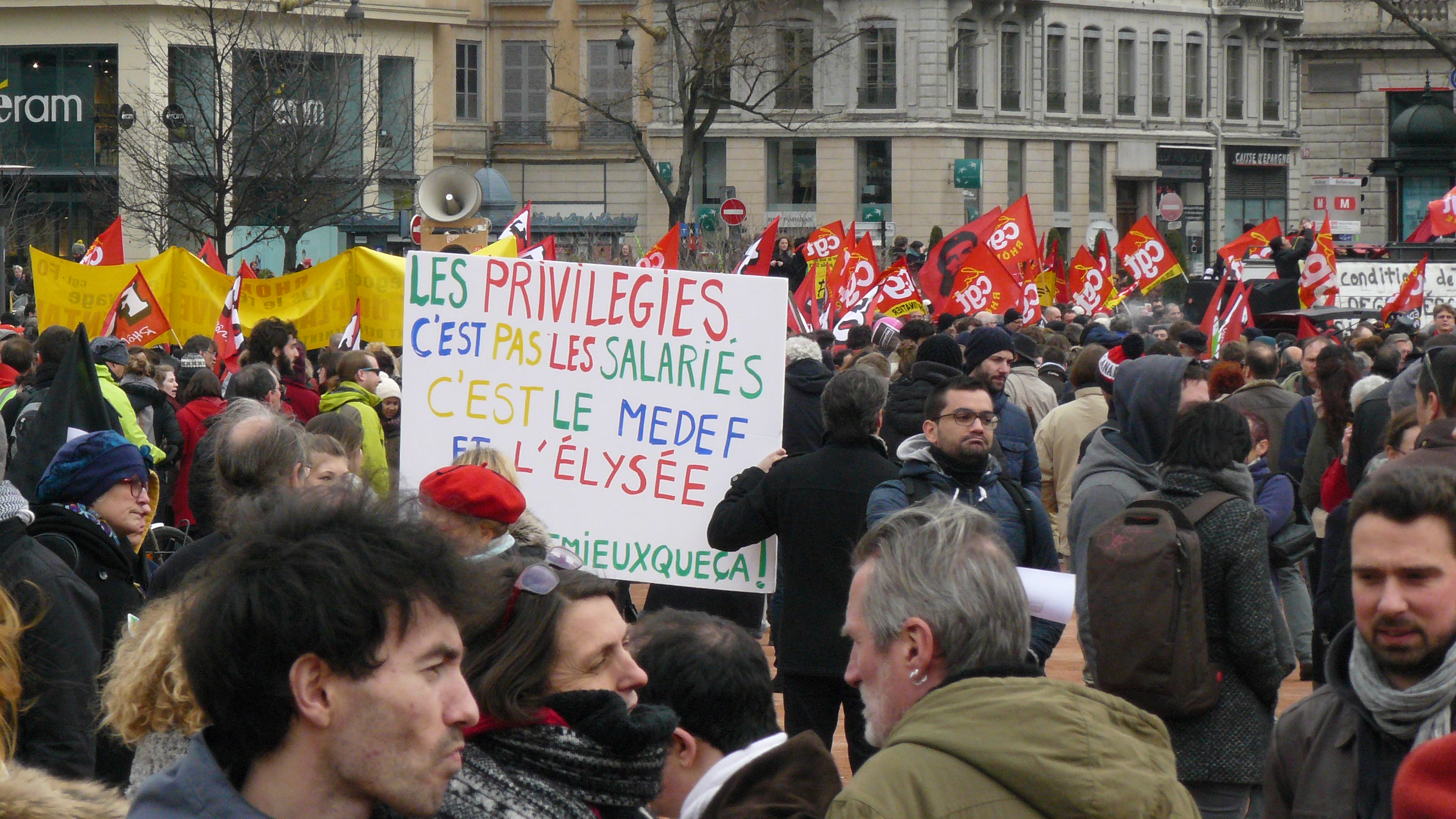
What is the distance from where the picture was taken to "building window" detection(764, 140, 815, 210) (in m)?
50.4

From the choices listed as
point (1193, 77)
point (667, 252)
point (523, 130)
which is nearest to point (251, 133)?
point (667, 252)

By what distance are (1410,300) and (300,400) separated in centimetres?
1292

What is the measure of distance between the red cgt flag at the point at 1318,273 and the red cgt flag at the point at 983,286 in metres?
3.26

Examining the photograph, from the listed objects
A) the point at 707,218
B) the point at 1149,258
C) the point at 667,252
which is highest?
the point at 707,218

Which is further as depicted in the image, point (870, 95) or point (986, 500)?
point (870, 95)

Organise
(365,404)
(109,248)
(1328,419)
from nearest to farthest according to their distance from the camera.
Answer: (365,404) < (1328,419) < (109,248)

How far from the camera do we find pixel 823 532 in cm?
→ 577

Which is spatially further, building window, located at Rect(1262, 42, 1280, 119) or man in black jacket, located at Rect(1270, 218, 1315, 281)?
building window, located at Rect(1262, 42, 1280, 119)

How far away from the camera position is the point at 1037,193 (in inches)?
2029

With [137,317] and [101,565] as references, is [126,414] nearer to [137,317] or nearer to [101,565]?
[101,565]

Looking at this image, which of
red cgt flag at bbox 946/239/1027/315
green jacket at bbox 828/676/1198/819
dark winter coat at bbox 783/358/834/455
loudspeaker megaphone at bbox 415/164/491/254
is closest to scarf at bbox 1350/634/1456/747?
green jacket at bbox 828/676/1198/819

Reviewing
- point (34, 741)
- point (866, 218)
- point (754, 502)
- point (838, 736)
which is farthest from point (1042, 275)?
point (866, 218)

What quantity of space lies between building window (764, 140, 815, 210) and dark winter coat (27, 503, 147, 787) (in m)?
46.3

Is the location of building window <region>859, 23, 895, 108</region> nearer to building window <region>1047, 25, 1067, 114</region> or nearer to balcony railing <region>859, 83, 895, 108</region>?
balcony railing <region>859, 83, 895, 108</region>
